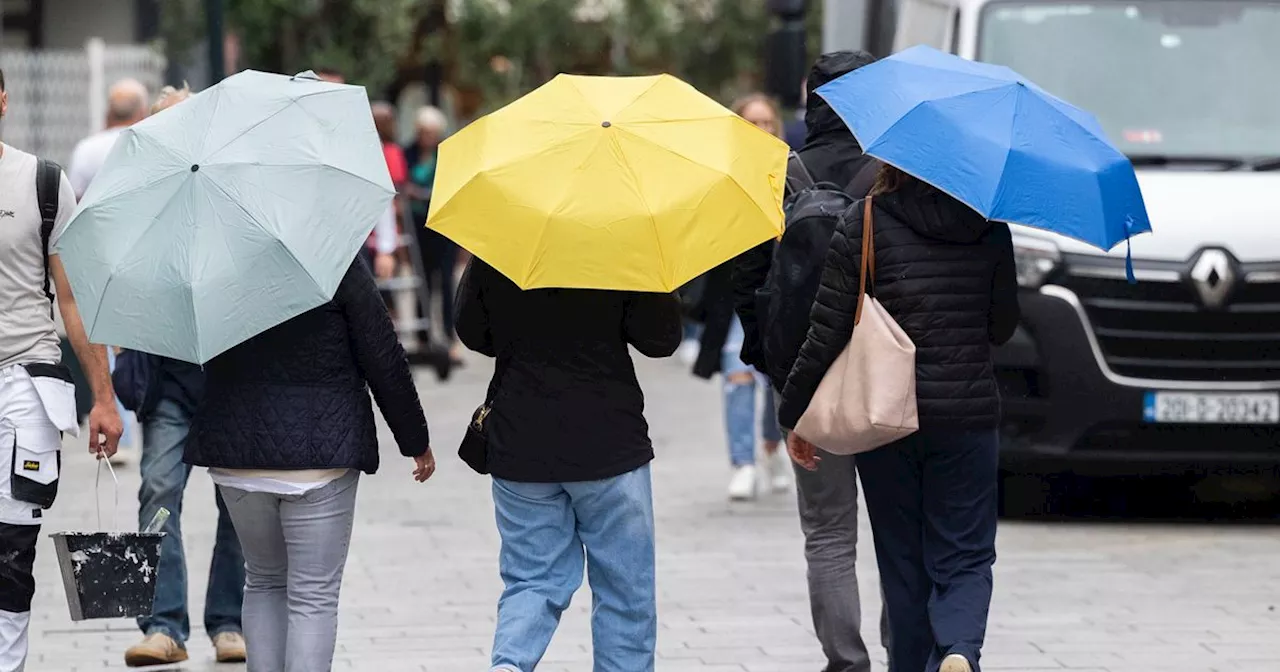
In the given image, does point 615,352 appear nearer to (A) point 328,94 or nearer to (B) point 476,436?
(B) point 476,436

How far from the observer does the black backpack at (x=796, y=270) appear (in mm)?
6004

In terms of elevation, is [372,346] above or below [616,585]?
above

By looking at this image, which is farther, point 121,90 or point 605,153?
point 121,90

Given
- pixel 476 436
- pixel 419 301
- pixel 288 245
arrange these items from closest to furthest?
1. pixel 288 245
2. pixel 476 436
3. pixel 419 301

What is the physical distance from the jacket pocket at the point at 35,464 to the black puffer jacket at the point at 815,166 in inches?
75.2

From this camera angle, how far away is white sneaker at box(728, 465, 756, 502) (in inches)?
420

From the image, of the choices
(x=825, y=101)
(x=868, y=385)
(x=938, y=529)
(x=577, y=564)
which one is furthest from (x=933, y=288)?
(x=577, y=564)

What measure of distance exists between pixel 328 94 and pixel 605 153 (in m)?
0.73

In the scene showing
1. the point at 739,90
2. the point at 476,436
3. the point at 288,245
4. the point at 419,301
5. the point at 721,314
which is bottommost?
the point at 739,90

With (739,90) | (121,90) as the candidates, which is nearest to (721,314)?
(121,90)

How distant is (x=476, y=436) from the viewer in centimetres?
564

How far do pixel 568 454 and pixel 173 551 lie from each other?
2.03 meters

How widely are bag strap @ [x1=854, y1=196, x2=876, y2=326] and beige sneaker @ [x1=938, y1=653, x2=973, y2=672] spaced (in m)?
0.87

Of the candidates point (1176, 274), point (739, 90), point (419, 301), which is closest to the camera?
point (1176, 274)
